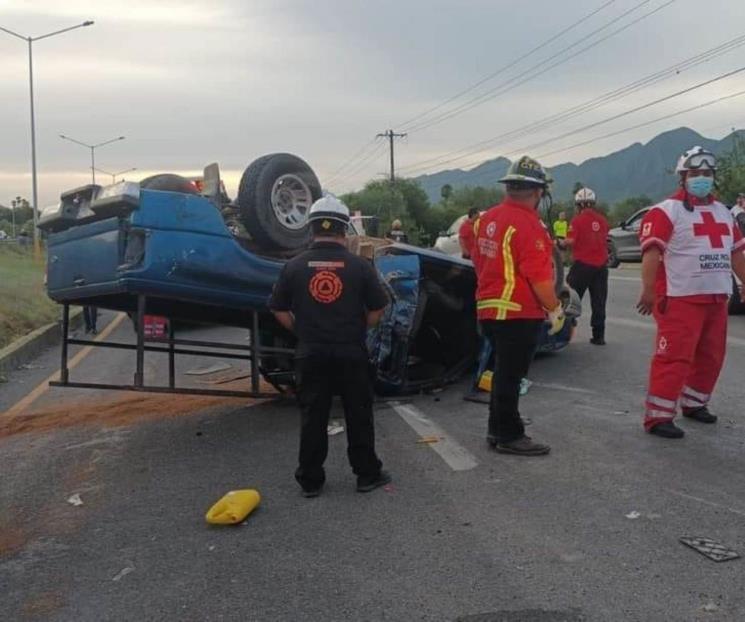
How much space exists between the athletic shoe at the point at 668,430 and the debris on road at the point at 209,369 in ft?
17.5

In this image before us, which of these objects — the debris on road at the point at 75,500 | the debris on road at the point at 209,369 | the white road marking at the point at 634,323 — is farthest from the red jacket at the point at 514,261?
the white road marking at the point at 634,323

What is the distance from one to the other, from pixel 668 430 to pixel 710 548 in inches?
75.4

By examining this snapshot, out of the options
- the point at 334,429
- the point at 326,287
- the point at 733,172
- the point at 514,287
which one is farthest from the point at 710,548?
the point at 733,172

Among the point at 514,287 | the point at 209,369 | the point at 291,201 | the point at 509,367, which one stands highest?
the point at 291,201

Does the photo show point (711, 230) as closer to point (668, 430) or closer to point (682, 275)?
point (682, 275)

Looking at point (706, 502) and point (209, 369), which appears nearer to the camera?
point (706, 502)

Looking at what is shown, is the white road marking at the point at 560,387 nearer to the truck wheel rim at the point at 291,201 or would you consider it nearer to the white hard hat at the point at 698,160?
the white hard hat at the point at 698,160

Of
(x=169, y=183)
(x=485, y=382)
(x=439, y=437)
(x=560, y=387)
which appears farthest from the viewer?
(x=560, y=387)

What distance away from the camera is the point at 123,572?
12.9 ft

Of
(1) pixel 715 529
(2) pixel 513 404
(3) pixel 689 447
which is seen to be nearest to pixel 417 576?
(1) pixel 715 529

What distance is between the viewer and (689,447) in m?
5.54

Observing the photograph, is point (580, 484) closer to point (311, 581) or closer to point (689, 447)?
point (689, 447)

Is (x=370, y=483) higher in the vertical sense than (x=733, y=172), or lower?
lower

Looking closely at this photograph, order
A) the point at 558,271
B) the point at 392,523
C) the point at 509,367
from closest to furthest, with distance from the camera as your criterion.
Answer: the point at 392,523, the point at 509,367, the point at 558,271
